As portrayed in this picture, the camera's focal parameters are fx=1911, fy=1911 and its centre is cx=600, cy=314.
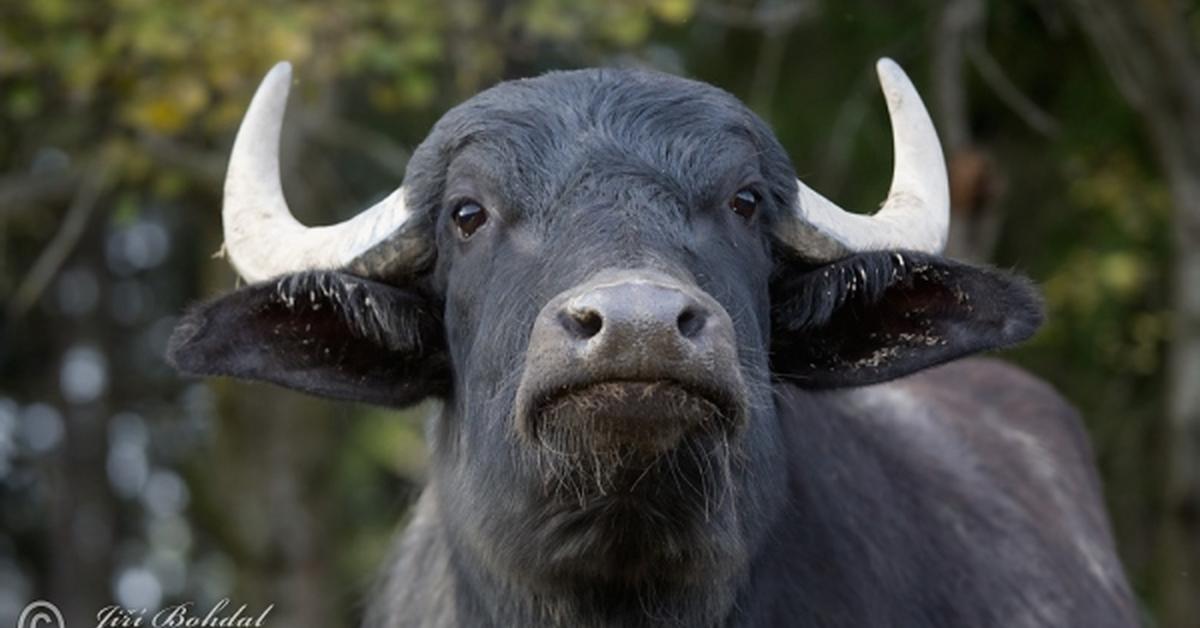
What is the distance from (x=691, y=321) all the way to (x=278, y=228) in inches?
94.6

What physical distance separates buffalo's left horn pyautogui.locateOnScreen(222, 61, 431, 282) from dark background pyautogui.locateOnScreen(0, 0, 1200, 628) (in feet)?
7.07

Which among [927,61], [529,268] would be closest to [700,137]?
[529,268]

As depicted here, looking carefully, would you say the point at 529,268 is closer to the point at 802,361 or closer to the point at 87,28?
the point at 802,361

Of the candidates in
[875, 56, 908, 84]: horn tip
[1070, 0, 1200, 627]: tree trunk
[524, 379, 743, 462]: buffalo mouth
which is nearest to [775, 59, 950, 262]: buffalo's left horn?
[875, 56, 908, 84]: horn tip

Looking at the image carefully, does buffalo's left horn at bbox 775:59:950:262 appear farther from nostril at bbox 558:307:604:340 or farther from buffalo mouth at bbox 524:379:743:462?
nostril at bbox 558:307:604:340

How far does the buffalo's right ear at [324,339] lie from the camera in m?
6.67

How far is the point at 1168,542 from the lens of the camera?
11469 mm

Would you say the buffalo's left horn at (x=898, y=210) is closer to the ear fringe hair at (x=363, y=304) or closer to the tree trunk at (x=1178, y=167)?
the ear fringe hair at (x=363, y=304)

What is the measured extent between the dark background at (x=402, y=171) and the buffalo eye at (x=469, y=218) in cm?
275

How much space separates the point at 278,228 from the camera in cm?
724

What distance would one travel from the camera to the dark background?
12.0m

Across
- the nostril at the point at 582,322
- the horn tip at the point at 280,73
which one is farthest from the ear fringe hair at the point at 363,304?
the nostril at the point at 582,322

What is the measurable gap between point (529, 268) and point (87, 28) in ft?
25.4
